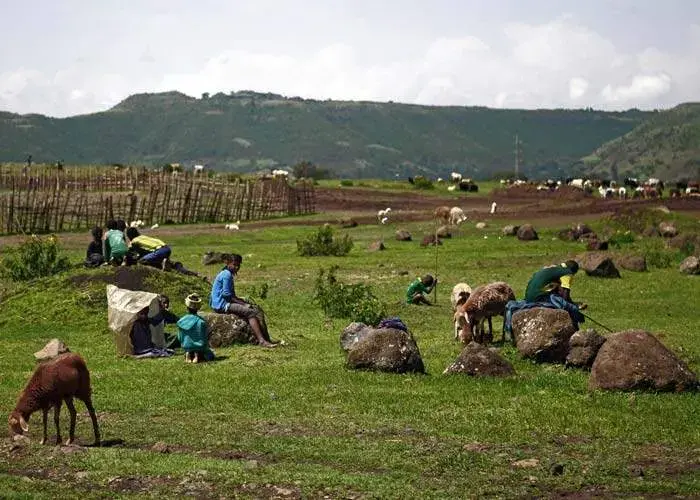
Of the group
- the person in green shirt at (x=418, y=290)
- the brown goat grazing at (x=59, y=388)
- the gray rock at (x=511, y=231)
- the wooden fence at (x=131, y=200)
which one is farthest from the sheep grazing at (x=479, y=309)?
the wooden fence at (x=131, y=200)

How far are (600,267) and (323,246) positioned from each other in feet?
39.2

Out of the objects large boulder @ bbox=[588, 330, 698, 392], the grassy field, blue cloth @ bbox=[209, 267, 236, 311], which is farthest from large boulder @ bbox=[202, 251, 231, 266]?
large boulder @ bbox=[588, 330, 698, 392]

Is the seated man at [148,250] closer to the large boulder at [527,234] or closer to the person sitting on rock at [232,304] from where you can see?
the person sitting on rock at [232,304]

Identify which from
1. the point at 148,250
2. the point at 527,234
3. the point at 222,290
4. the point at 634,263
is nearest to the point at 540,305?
the point at 222,290

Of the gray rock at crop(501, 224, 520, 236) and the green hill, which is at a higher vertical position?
the green hill

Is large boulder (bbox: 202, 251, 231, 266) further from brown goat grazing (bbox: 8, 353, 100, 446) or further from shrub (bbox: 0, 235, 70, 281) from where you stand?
brown goat grazing (bbox: 8, 353, 100, 446)

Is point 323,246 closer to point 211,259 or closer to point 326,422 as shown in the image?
point 211,259

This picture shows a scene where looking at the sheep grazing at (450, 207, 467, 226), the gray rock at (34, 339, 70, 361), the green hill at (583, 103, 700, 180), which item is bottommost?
the gray rock at (34, 339, 70, 361)

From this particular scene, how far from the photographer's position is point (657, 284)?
104 feet

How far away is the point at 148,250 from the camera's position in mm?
26984

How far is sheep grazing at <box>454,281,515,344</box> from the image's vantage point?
2088 centimetres

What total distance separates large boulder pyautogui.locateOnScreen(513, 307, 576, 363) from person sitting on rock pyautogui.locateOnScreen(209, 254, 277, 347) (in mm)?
4721

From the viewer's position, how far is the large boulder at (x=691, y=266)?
3416cm

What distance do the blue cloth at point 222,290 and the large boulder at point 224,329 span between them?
21 centimetres
